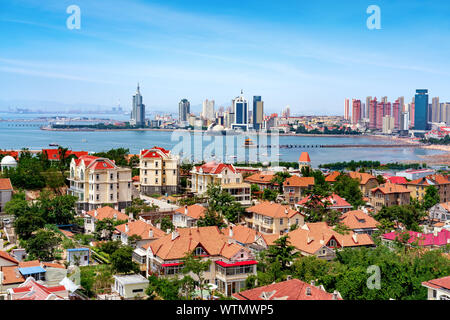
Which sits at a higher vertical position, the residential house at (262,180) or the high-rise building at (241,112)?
the high-rise building at (241,112)

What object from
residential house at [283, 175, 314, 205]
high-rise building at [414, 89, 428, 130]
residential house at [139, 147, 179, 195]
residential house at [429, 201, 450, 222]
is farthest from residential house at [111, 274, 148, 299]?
high-rise building at [414, 89, 428, 130]

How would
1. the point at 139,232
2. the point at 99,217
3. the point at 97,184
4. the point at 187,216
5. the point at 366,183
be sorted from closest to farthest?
1. the point at 139,232
2. the point at 99,217
3. the point at 187,216
4. the point at 97,184
5. the point at 366,183

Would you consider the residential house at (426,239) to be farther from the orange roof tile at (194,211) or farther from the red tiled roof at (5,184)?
the red tiled roof at (5,184)

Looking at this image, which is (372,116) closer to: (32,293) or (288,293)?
(288,293)

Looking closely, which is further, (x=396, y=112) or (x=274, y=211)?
(x=396, y=112)

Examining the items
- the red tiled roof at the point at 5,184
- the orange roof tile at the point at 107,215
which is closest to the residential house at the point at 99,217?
the orange roof tile at the point at 107,215

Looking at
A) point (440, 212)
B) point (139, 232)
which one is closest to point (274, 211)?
point (139, 232)
